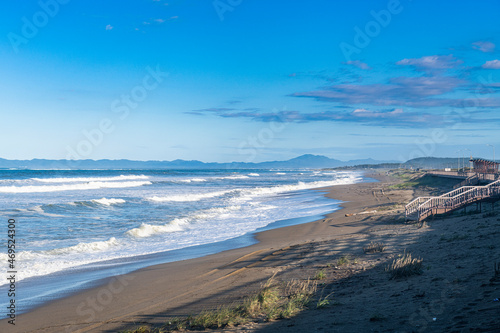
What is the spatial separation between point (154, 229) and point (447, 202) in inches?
586

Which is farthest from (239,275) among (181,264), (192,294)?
(181,264)

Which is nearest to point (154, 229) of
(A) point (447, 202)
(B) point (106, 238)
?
(B) point (106, 238)

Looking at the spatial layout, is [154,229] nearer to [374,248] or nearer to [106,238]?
[106,238]

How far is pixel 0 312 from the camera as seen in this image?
304 inches

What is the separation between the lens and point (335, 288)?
7938mm

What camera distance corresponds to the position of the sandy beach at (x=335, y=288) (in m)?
5.68

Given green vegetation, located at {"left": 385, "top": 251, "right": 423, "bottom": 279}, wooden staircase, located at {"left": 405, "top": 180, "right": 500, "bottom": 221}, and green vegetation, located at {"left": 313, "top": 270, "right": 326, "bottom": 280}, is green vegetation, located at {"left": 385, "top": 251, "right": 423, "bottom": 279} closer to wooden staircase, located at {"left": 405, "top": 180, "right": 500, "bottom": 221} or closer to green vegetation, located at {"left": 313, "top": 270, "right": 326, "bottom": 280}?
green vegetation, located at {"left": 313, "top": 270, "right": 326, "bottom": 280}

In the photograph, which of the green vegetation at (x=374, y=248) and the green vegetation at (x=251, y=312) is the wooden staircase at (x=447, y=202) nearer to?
the green vegetation at (x=374, y=248)

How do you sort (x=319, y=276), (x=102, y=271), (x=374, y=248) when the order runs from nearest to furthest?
1. (x=319, y=276)
2. (x=102, y=271)
3. (x=374, y=248)

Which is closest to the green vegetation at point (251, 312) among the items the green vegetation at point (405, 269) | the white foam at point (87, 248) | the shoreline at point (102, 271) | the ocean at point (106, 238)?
the green vegetation at point (405, 269)

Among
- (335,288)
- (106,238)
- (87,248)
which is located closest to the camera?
(335,288)

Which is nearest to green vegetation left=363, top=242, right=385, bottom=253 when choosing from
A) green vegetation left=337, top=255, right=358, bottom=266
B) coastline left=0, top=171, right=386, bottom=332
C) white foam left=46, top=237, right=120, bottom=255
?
green vegetation left=337, top=255, right=358, bottom=266

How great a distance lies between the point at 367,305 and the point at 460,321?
1.66 m

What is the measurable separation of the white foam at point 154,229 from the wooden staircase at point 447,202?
11.5 meters
